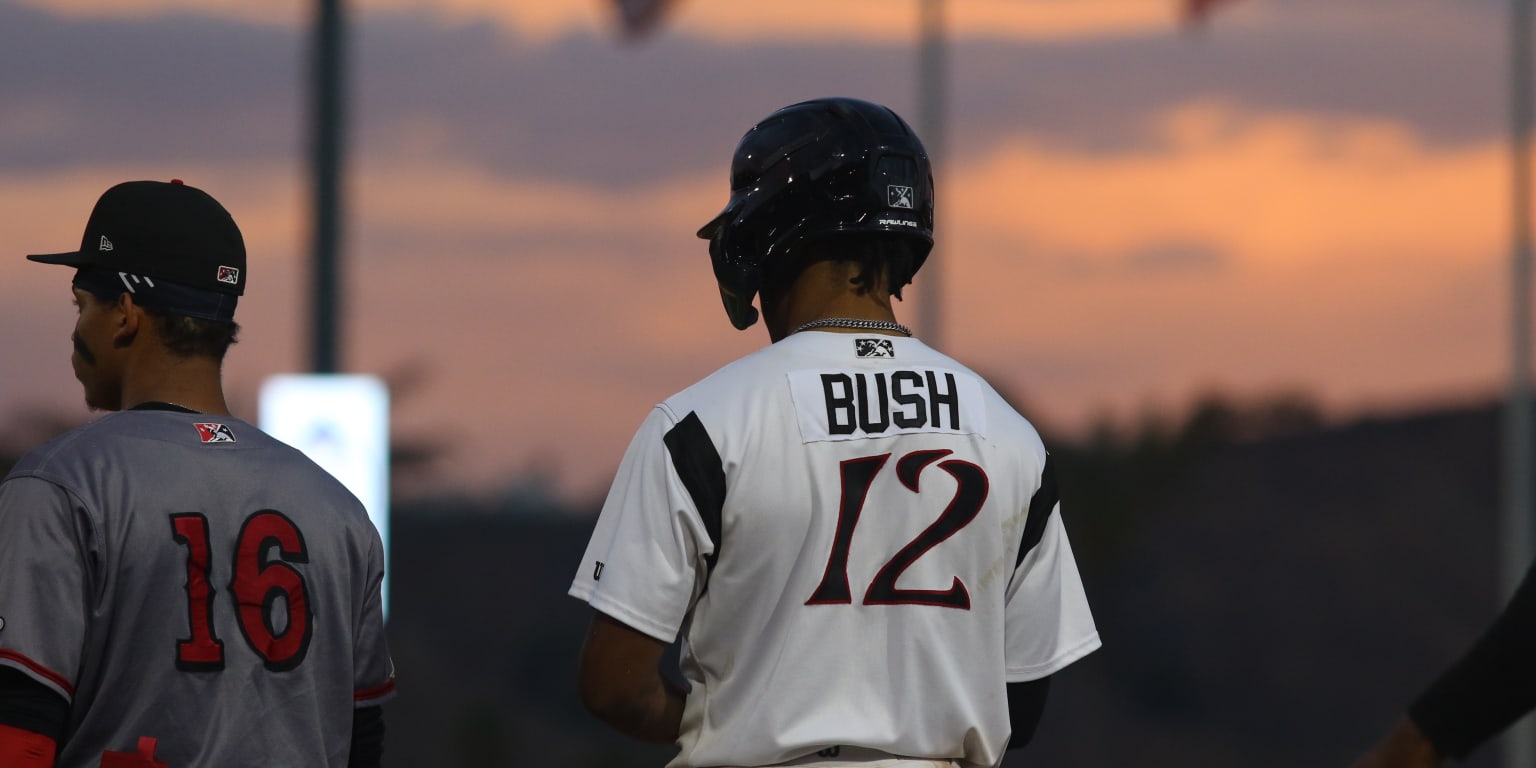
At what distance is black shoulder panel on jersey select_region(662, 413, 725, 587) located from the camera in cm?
311

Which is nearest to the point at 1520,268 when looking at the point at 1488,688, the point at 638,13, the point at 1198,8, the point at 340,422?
the point at 1198,8

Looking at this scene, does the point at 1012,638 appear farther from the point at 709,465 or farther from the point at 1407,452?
the point at 1407,452

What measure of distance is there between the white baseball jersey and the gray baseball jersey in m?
0.57

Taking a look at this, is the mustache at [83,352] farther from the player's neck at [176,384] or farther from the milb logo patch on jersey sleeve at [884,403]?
the milb logo patch on jersey sleeve at [884,403]

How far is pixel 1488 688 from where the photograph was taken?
4094 millimetres

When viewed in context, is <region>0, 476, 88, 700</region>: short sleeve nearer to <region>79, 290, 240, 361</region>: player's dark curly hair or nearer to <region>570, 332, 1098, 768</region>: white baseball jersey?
<region>79, 290, 240, 361</region>: player's dark curly hair

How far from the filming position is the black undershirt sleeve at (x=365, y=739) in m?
3.62

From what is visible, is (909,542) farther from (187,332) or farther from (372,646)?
(187,332)

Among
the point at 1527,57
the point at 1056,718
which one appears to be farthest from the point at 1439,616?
the point at 1527,57

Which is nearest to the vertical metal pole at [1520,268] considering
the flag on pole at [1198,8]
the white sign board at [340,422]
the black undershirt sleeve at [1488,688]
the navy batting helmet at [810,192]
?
the flag on pole at [1198,8]

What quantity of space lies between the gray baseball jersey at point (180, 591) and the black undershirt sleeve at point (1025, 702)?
3.80 ft

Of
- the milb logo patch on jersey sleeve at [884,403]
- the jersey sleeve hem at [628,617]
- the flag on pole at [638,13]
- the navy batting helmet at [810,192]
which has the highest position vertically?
the flag on pole at [638,13]

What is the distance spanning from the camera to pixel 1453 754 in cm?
417

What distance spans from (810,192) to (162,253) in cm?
110
